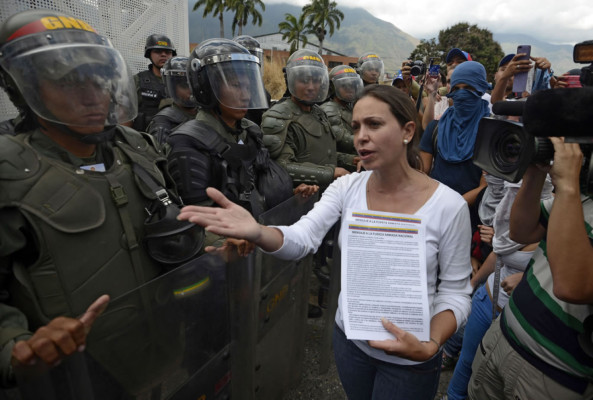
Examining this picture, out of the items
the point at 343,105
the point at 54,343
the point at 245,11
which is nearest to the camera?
the point at 54,343

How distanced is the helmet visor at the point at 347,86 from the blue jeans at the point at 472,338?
324 cm

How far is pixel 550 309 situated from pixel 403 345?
1.89 ft

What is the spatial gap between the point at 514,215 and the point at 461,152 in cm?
171

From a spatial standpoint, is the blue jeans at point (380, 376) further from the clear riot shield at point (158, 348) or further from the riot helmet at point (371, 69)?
the riot helmet at point (371, 69)

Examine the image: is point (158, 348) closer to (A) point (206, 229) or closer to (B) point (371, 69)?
(A) point (206, 229)

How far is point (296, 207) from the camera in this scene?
2.25 m

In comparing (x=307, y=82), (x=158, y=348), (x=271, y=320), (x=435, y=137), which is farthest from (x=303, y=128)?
(x=158, y=348)

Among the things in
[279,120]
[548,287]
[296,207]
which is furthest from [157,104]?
[548,287]

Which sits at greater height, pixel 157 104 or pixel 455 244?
pixel 157 104

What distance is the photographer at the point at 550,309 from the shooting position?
1088 mm

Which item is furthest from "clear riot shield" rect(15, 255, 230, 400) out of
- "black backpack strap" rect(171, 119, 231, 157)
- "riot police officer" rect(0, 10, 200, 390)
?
"black backpack strap" rect(171, 119, 231, 157)

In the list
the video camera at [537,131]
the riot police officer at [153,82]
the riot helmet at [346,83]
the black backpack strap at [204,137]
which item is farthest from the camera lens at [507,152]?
the riot police officer at [153,82]

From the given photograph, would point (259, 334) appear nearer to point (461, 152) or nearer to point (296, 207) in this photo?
point (296, 207)

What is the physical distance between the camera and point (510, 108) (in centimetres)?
127
